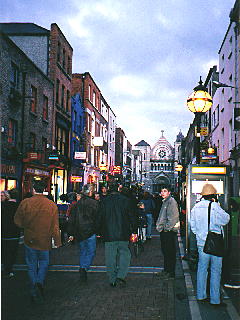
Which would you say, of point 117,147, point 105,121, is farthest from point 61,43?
point 117,147

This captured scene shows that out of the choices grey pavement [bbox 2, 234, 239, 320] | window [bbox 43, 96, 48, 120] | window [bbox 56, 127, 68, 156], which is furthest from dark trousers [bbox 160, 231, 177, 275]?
window [bbox 56, 127, 68, 156]

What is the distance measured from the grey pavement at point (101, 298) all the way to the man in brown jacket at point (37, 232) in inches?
17.0

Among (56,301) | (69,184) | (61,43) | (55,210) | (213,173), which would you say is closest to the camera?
(56,301)

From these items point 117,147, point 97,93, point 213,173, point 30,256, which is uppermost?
point 97,93

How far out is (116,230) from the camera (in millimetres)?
7707

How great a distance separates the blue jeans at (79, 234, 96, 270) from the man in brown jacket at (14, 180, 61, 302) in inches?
58.9

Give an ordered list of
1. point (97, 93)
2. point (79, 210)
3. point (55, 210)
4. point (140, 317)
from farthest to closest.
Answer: point (97, 93), point (79, 210), point (55, 210), point (140, 317)

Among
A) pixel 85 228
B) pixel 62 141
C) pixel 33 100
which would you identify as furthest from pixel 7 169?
pixel 85 228

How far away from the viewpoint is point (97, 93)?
47.8m

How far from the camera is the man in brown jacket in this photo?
6.61 metres

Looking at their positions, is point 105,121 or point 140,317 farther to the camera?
point 105,121

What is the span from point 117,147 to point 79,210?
6160 centimetres

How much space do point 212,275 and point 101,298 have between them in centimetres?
187

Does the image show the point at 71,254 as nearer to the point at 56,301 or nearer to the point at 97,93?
the point at 56,301
